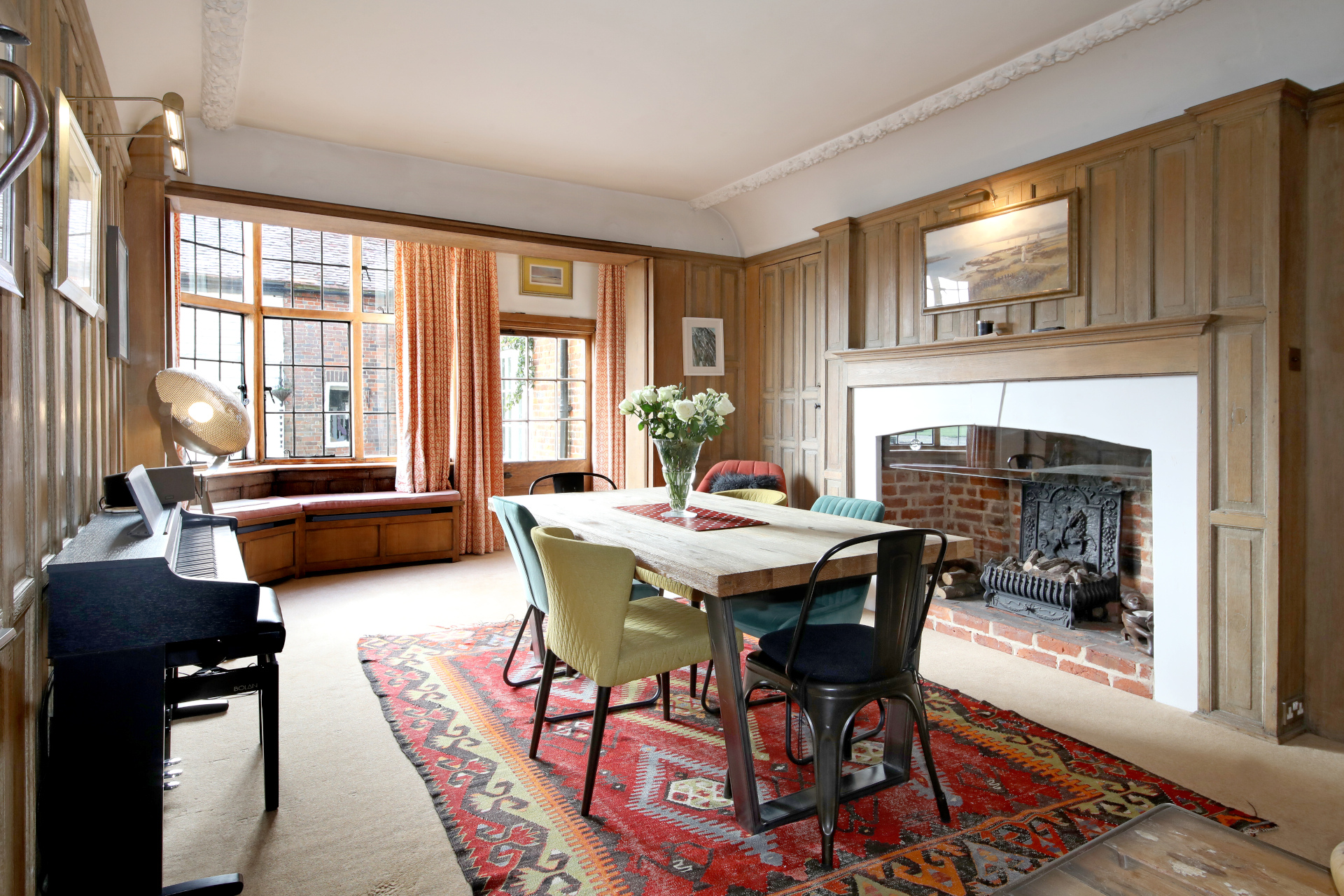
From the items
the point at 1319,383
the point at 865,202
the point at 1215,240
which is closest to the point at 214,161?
the point at 865,202

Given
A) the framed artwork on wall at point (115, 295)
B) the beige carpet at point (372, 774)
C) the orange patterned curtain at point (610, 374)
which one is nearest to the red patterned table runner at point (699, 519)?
the beige carpet at point (372, 774)

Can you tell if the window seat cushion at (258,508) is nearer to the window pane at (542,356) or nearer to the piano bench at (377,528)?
the piano bench at (377,528)

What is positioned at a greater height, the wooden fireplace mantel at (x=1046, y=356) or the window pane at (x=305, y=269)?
the window pane at (x=305, y=269)

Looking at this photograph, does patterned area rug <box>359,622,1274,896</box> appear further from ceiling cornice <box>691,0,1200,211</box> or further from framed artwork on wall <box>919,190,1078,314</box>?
ceiling cornice <box>691,0,1200,211</box>

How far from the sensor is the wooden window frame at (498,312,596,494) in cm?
663

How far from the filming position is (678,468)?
10.3 ft

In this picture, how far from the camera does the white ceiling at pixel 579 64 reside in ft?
10.1

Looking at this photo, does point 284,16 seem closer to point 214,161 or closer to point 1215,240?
point 214,161

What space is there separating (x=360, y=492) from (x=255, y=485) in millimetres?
767

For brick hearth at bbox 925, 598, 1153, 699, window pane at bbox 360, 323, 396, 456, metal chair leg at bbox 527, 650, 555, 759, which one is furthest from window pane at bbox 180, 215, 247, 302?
brick hearth at bbox 925, 598, 1153, 699

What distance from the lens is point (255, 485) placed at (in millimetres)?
5547

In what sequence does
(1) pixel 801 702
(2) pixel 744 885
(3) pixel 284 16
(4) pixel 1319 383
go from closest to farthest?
(2) pixel 744 885 → (1) pixel 801 702 → (4) pixel 1319 383 → (3) pixel 284 16

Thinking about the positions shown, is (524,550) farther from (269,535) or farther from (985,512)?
(269,535)

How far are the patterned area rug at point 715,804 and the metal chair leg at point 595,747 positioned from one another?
0.04m
